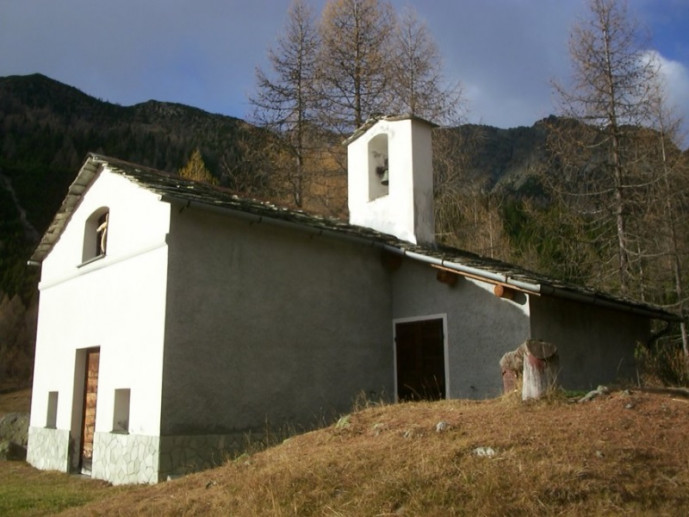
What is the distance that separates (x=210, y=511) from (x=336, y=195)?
17.9 metres

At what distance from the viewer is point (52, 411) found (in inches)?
537

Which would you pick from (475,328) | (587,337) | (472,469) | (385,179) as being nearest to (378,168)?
(385,179)

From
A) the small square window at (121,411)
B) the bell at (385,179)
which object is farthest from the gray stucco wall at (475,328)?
the small square window at (121,411)

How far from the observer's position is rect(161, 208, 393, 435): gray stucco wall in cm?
1007

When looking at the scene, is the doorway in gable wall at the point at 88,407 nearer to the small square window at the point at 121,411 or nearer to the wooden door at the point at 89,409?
the wooden door at the point at 89,409

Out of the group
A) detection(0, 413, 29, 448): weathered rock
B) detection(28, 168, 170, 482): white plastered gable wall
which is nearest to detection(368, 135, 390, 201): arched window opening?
detection(28, 168, 170, 482): white plastered gable wall

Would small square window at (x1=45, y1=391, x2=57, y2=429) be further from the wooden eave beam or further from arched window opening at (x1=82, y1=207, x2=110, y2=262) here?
the wooden eave beam

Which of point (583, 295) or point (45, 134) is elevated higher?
point (45, 134)

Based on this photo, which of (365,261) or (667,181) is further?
(667,181)

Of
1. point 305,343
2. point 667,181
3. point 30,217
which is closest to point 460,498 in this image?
point 305,343

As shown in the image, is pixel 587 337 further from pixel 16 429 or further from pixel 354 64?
pixel 354 64

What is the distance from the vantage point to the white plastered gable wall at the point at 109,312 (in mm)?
10195

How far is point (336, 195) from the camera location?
77.1 feet

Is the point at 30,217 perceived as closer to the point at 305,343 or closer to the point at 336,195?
the point at 336,195
